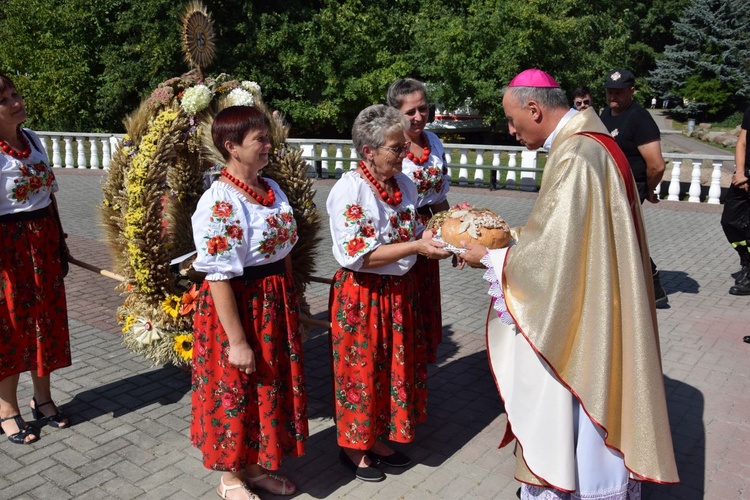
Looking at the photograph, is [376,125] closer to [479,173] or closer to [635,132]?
[635,132]

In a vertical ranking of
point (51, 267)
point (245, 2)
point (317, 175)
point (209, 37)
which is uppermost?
point (245, 2)

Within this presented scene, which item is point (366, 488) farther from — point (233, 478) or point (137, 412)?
point (137, 412)

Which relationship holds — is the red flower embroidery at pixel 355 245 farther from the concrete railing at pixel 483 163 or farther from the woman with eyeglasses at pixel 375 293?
the concrete railing at pixel 483 163

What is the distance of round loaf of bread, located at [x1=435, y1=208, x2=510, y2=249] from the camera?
3.23 metres

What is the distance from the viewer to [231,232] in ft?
10.00

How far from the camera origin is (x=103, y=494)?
3553 millimetres

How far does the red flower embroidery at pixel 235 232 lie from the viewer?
3.04 m

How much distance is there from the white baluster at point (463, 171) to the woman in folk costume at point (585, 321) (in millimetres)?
11823

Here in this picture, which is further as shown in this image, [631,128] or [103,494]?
[631,128]

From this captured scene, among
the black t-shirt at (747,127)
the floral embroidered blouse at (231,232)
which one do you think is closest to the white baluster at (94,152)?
the black t-shirt at (747,127)

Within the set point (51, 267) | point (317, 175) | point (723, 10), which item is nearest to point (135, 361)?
point (51, 267)

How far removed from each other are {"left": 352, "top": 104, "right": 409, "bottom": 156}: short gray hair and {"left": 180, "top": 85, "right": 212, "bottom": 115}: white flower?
4.21ft

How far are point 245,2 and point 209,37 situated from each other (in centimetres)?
1845

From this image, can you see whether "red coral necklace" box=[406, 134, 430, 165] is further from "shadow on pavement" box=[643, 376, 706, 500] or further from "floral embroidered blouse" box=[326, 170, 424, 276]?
"shadow on pavement" box=[643, 376, 706, 500]
